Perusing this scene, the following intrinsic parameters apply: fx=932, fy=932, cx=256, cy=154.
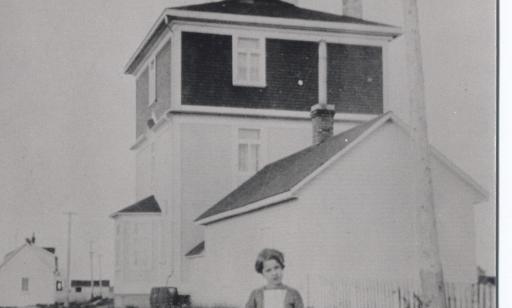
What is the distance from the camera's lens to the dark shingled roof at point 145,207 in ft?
19.0

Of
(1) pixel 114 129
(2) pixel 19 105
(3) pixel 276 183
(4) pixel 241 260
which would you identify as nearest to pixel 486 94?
(3) pixel 276 183

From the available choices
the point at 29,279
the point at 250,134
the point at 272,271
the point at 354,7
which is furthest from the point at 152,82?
the point at 272,271

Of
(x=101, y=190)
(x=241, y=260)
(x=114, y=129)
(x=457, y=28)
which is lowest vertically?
(x=241, y=260)

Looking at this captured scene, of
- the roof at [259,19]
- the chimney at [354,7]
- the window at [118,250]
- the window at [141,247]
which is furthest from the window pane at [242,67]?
the window at [118,250]

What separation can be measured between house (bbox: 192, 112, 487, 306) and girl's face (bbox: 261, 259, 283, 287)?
1104mm

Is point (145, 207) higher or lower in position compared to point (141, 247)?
higher

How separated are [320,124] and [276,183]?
602 millimetres

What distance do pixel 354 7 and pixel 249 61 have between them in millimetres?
1086

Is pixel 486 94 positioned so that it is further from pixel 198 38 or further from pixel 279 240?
pixel 198 38

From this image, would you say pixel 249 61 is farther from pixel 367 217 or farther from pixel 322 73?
pixel 367 217

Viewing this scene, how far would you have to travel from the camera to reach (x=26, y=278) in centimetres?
539

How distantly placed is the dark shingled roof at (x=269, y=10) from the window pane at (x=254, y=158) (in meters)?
0.99

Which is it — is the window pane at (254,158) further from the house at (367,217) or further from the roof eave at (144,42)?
the roof eave at (144,42)

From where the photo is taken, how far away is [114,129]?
5848 mm
